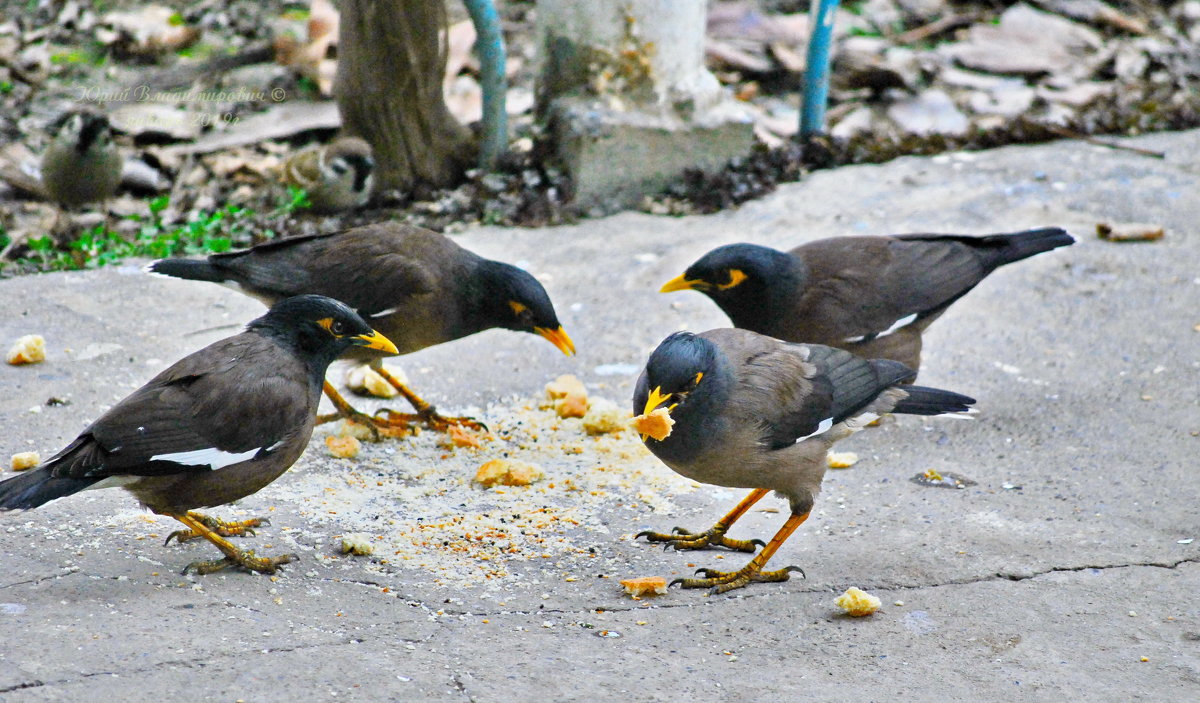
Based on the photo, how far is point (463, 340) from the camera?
613 centimetres

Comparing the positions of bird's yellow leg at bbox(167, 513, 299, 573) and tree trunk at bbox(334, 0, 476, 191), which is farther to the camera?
tree trunk at bbox(334, 0, 476, 191)

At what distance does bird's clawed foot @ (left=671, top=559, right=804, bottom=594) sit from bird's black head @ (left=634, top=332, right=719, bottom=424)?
0.59m

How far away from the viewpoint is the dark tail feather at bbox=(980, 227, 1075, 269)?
18.1ft

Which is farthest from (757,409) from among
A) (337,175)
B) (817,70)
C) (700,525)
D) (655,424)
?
(817,70)

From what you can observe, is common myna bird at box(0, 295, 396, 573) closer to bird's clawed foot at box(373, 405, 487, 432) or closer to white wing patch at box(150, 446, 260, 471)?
white wing patch at box(150, 446, 260, 471)

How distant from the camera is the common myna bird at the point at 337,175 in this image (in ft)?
23.6

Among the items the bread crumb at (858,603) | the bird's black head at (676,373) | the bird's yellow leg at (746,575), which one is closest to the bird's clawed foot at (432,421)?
the bird's black head at (676,373)

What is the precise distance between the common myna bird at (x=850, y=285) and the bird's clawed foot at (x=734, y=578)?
4.64ft

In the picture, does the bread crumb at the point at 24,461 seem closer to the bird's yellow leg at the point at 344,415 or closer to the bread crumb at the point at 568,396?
the bird's yellow leg at the point at 344,415

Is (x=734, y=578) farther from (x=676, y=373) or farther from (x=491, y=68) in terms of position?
(x=491, y=68)

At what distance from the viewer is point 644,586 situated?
3832mm

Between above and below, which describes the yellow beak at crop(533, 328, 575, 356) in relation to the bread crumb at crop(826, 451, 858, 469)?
above

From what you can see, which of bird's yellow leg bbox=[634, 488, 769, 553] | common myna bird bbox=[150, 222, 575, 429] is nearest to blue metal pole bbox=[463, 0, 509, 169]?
common myna bird bbox=[150, 222, 575, 429]

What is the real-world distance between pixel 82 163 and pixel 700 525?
4.95 meters
